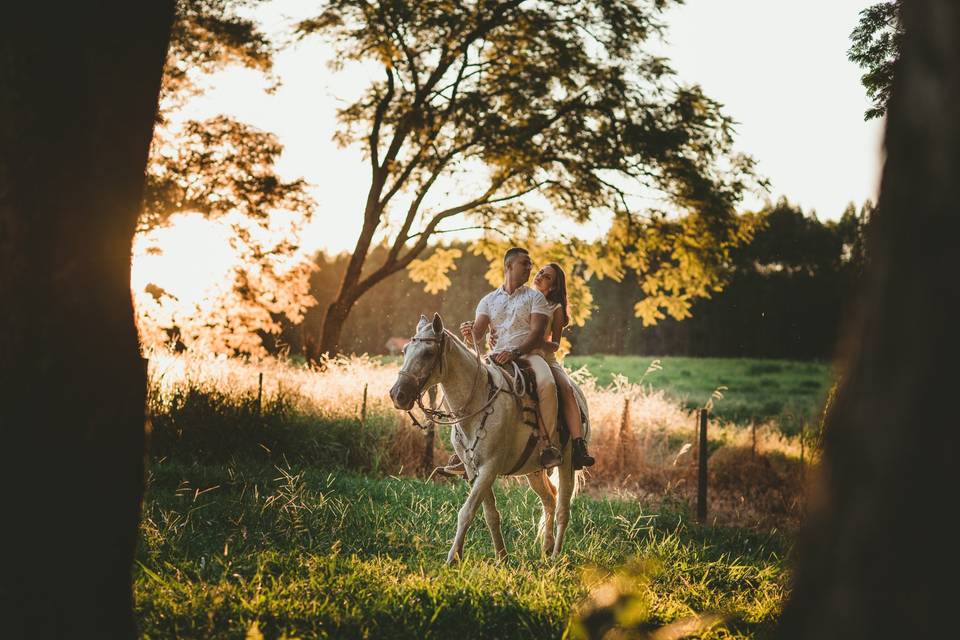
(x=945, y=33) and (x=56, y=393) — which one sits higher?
(x=945, y=33)

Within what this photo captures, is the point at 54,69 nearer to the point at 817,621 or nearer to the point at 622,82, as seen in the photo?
the point at 817,621

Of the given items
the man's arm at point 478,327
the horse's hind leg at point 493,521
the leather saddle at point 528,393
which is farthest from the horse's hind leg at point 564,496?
the man's arm at point 478,327

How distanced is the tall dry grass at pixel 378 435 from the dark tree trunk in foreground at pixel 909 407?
9.10 meters

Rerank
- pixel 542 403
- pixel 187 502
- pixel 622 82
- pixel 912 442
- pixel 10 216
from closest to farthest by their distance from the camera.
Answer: pixel 912 442 → pixel 10 216 → pixel 542 403 → pixel 187 502 → pixel 622 82

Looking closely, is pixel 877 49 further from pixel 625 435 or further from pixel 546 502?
pixel 625 435

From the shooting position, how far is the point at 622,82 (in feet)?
62.3

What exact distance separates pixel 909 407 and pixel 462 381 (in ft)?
16.7

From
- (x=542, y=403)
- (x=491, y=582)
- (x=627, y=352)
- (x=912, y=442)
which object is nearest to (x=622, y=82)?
(x=542, y=403)

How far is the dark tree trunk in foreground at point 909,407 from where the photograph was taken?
3.86 ft

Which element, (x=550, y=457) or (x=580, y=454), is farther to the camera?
(x=580, y=454)

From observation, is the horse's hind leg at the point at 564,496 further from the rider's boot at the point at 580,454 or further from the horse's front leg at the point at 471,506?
the horse's front leg at the point at 471,506

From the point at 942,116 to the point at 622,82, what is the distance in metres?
18.9

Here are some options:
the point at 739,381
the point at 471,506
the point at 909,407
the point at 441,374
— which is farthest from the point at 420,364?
the point at 739,381

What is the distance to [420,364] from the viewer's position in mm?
5750
